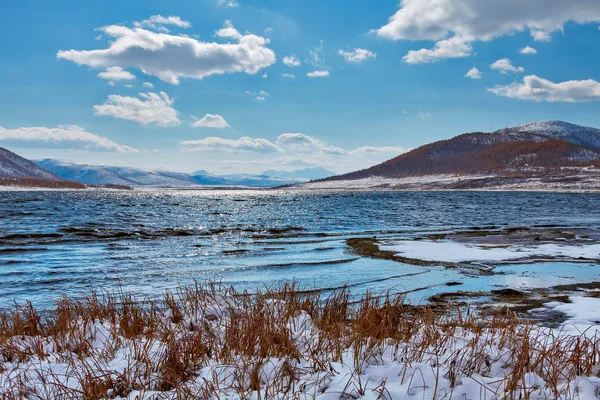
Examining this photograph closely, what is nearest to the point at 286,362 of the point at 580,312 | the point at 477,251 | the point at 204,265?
the point at 580,312

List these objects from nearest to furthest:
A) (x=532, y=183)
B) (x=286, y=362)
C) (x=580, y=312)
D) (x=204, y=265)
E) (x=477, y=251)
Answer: (x=286, y=362) < (x=580, y=312) < (x=204, y=265) < (x=477, y=251) < (x=532, y=183)

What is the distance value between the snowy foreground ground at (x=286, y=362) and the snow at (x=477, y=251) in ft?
36.3

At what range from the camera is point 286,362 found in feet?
13.9

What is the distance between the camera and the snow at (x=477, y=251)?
16188 millimetres

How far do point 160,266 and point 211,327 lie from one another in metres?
10.7

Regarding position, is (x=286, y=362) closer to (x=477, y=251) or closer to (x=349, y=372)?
(x=349, y=372)

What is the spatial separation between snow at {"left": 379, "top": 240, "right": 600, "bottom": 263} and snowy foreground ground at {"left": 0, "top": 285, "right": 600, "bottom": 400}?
11.1 meters

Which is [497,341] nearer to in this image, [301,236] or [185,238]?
[301,236]

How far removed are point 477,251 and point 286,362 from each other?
52.0ft

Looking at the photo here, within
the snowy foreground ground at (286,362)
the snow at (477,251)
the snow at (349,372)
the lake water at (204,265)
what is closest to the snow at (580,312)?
the lake water at (204,265)

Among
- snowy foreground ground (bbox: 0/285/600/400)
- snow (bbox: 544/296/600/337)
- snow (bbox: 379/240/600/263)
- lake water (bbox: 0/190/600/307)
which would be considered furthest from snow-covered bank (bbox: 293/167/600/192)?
snowy foreground ground (bbox: 0/285/600/400)

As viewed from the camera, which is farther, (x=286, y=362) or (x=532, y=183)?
(x=532, y=183)

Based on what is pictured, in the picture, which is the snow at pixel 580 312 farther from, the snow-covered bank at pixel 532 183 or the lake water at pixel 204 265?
the snow-covered bank at pixel 532 183

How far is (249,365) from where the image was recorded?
13.9 feet
